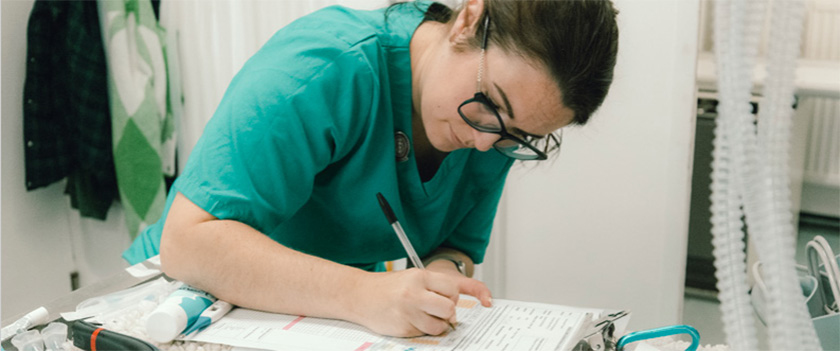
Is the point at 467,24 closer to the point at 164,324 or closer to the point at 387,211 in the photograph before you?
the point at 387,211

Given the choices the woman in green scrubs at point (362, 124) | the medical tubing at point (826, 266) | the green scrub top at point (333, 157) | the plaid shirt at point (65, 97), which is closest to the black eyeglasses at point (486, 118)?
the woman in green scrubs at point (362, 124)

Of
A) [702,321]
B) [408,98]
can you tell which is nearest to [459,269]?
[408,98]

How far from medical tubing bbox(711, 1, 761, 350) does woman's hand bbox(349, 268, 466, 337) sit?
39 cm

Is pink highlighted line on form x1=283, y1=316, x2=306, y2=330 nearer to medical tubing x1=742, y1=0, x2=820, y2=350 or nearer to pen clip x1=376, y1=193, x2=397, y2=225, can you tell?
pen clip x1=376, y1=193, x2=397, y2=225

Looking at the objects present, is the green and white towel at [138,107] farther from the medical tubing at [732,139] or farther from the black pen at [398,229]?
the medical tubing at [732,139]

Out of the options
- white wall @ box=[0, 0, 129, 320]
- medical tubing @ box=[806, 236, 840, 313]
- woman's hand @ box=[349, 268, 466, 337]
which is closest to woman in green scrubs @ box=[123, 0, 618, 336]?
woman's hand @ box=[349, 268, 466, 337]

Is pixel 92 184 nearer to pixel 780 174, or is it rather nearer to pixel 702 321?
pixel 702 321

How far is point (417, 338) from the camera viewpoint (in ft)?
2.67

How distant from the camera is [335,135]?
947 millimetres

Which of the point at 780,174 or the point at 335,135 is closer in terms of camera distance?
the point at 780,174

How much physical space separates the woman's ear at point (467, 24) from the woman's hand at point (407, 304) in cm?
31

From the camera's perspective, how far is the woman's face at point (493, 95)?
2.88ft

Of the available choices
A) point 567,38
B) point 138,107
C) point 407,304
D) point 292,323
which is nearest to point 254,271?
point 292,323

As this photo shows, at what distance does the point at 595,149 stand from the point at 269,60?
3.49 feet
